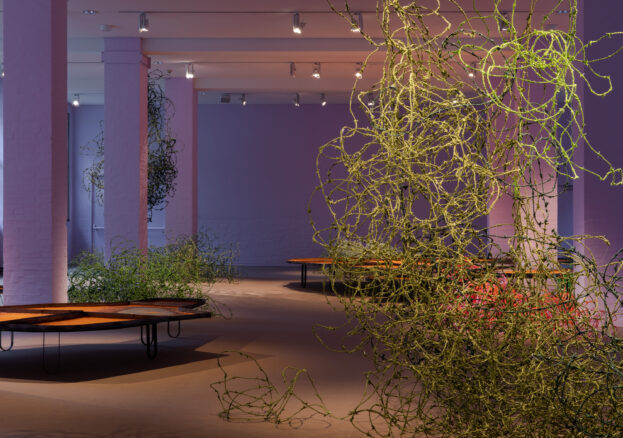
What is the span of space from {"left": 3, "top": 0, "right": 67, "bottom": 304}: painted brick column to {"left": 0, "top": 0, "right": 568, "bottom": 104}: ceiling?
201 cm

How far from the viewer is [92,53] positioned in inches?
480

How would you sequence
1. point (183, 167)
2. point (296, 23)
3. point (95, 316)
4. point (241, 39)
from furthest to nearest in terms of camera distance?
point (183, 167)
point (241, 39)
point (296, 23)
point (95, 316)

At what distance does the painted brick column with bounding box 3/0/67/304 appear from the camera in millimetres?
7227

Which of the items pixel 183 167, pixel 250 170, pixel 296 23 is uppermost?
pixel 296 23

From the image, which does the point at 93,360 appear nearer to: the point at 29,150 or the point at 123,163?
the point at 29,150

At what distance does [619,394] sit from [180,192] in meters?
11.8

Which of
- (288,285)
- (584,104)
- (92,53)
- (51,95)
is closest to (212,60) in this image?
(92,53)

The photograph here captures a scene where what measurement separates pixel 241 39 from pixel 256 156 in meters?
6.69

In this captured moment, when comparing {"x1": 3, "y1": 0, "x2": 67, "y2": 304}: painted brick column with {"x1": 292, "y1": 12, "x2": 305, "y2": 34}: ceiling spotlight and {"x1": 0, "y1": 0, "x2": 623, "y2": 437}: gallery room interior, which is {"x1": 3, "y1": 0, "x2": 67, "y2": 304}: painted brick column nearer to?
{"x1": 0, "y1": 0, "x2": 623, "y2": 437}: gallery room interior

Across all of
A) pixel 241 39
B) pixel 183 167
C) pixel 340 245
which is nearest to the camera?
pixel 340 245

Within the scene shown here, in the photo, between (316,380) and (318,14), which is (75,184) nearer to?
(318,14)

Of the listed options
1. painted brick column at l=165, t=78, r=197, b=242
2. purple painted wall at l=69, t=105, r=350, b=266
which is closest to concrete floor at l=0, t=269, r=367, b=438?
painted brick column at l=165, t=78, r=197, b=242

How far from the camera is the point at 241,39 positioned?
11203 mm

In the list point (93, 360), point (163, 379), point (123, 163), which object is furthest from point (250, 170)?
point (163, 379)
